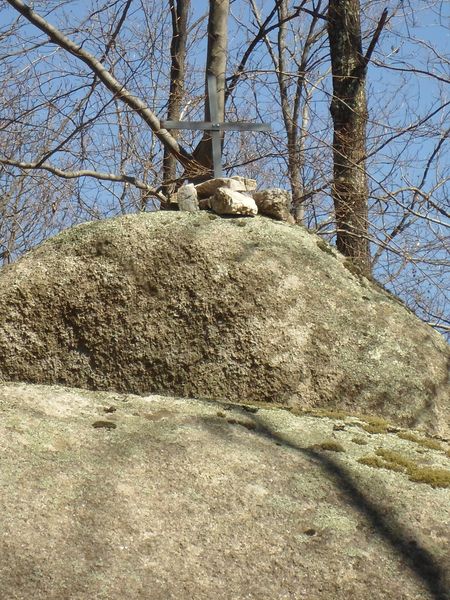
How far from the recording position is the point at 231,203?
6469mm

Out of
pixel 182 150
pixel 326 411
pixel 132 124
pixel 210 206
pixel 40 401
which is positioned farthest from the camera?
pixel 132 124

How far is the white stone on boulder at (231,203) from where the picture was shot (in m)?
6.48

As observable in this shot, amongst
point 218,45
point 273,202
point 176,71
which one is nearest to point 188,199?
point 273,202

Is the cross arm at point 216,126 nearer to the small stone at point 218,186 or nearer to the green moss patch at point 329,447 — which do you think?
the small stone at point 218,186

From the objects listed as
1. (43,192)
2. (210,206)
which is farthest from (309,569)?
(43,192)

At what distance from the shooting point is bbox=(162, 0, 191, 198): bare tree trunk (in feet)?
38.4

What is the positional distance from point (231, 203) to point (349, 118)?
4184 mm

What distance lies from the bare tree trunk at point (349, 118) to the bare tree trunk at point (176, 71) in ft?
7.14

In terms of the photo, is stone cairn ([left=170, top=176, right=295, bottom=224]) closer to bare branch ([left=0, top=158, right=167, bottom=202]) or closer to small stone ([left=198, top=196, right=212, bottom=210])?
small stone ([left=198, top=196, right=212, bottom=210])

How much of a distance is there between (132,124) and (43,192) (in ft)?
8.03

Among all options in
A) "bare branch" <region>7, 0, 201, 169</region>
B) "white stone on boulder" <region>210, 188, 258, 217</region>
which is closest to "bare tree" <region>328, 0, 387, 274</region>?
"bare branch" <region>7, 0, 201, 169</region>

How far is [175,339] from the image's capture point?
5.93 m

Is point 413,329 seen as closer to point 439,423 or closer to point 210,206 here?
point 439,423

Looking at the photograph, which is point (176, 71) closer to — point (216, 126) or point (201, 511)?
point (216, 126)
